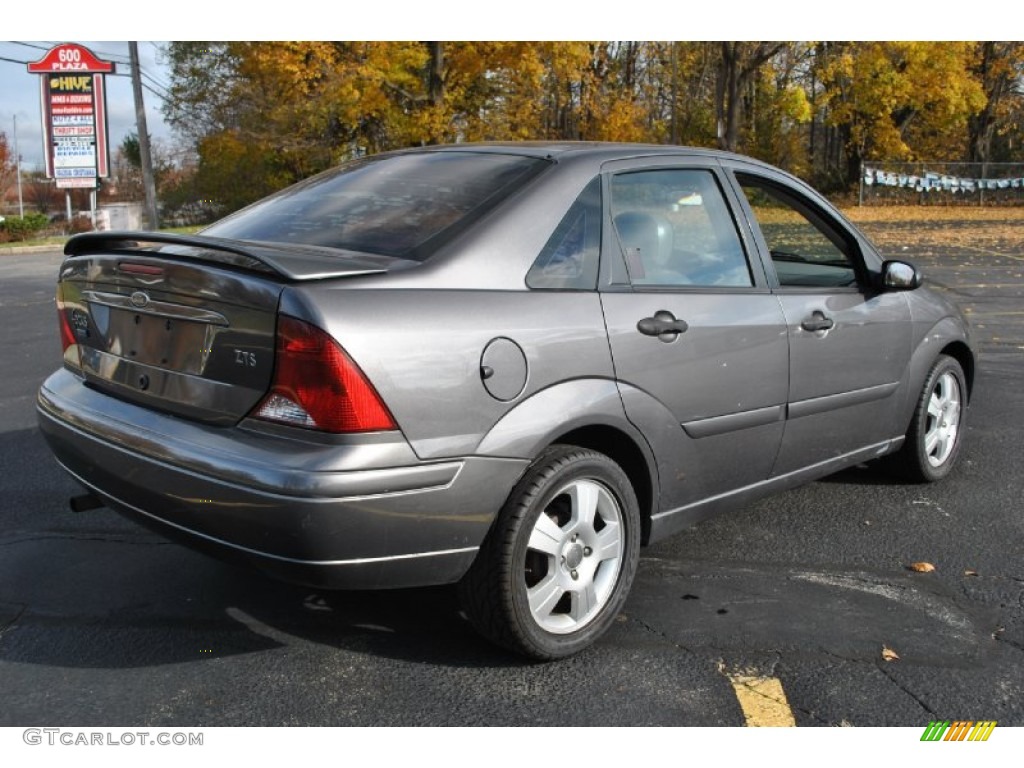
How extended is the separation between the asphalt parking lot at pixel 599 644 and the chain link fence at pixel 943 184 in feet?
118

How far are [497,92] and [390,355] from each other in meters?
27.9

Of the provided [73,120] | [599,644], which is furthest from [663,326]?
[73,120]

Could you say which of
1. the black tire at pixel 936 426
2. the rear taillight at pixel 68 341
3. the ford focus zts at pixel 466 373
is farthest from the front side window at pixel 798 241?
the rear taillight at pixel 68 341

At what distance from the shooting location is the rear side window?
316 centimetres

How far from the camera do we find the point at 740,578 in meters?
3.88

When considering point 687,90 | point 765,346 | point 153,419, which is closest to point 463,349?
point 153,419

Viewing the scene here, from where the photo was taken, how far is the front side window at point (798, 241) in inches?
165

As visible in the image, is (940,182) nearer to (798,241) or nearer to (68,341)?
(798,241)

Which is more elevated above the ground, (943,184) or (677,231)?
(943,184)

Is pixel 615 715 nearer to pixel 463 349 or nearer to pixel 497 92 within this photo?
pixel 463 349

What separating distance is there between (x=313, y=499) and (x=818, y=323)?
7.63 ft

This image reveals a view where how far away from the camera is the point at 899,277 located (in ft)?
14.5
